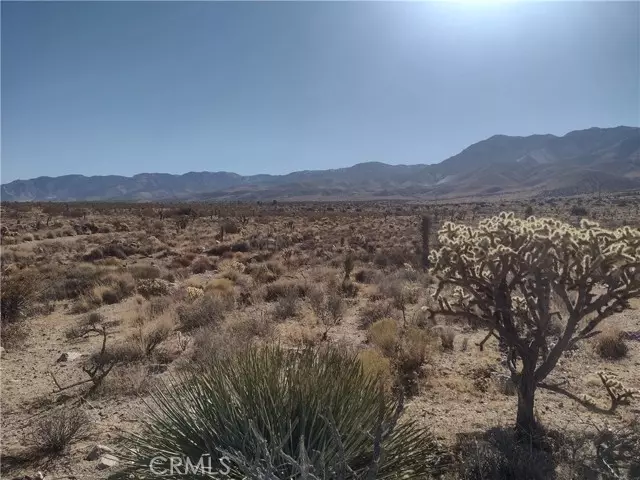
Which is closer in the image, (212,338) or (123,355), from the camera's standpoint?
(123,355)

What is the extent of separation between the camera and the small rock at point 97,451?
179 inches

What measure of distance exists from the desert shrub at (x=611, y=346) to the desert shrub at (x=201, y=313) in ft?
23.0

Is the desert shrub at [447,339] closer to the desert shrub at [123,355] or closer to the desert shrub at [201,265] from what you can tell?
the desert shrub at [123,355]

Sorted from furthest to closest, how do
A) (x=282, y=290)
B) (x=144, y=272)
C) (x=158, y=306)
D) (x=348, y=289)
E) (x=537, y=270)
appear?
1. (x=144, y=272)
2. (x=348, y=289)
3. (x=282, y=290)
4. (x=158, y=306)
5. (x=537, y=270)

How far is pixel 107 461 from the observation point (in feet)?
14.5

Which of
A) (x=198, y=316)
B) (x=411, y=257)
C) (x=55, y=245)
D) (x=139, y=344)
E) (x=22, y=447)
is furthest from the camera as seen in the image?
(x=55, y=245)

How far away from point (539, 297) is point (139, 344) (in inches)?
250

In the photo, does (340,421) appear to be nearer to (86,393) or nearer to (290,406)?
(290,406)

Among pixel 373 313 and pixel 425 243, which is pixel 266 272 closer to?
pixel 373 313

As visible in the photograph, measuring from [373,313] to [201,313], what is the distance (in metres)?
3.75

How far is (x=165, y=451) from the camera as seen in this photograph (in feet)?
11.2

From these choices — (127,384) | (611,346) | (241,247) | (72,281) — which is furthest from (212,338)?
(241,247)

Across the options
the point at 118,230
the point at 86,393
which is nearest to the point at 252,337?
the point at 86,393

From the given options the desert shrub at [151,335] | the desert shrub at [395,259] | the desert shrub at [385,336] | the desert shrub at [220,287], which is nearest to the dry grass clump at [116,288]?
the desert shrub at [220,287]
